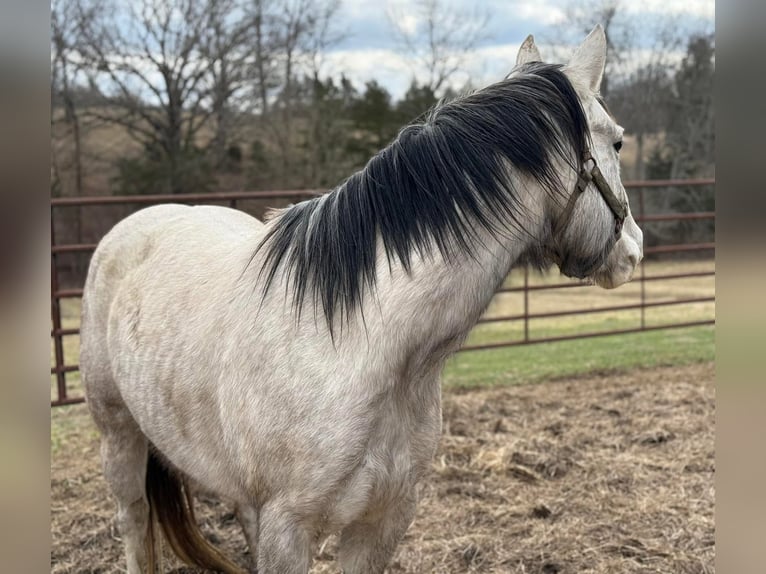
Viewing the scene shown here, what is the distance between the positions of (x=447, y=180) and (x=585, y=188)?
372 mm

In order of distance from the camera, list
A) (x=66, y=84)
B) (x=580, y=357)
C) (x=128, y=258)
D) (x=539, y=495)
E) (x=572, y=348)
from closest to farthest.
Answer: (x=128, y=258), (x=539, y=495), (x=580, y=357), (x=572, y=348), (x=66, y=84)

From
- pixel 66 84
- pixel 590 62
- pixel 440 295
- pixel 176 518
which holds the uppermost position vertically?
pixel 66 84

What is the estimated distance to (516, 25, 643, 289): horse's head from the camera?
176cm

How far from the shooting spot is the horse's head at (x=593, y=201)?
176 centimetres

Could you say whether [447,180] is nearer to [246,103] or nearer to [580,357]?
[580,357]

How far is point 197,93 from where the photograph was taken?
53.4ft

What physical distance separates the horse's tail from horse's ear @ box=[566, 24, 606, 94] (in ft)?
7.14

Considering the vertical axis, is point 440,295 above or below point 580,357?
above

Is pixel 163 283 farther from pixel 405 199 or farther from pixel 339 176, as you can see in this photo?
pixel 339 176

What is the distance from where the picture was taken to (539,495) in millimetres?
3588

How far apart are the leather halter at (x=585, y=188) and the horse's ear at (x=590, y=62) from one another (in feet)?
0.71

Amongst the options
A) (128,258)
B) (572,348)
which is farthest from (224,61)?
(128,258)

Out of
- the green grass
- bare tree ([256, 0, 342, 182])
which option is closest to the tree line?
bare tree ([256, 0, 342, 182])

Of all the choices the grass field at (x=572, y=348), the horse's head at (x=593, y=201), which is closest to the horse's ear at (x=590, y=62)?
the horse's head at (x=593, y=201)
